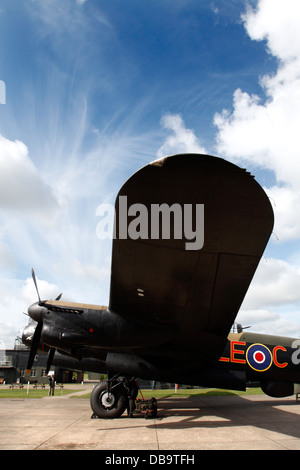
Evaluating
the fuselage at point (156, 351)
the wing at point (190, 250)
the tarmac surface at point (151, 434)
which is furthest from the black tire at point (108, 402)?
the wing at point (190, 250)

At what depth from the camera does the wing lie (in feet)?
15.1

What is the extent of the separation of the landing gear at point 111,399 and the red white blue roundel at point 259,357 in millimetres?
4071

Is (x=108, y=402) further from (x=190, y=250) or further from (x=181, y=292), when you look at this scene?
(x=190, y=250)

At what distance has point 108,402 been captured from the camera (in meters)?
9.91

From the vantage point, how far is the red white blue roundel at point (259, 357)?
10.4m

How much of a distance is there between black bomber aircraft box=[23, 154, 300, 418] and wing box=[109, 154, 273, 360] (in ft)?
0.06

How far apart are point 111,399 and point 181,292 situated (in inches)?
210

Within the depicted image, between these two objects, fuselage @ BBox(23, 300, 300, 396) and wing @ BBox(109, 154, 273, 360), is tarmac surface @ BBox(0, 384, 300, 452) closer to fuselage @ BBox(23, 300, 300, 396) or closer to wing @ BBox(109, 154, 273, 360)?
fuselage @ BBox(23, 300, 300, 396)

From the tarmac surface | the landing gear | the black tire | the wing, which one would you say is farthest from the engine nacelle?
the black tire

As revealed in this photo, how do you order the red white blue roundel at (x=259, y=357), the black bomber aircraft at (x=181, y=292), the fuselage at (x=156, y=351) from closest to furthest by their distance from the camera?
the black bomber aircraft at (x=181, y=292) < the fuselage at (x=156, y=351) < the red white blue roundel at (x=259, y=357)

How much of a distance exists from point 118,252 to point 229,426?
21.1 feet

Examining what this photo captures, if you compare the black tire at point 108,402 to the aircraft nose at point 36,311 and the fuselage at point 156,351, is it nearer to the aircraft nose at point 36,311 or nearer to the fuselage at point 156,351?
the fuselage at point 156,351

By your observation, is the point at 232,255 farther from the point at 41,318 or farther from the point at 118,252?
the point at 41,318
